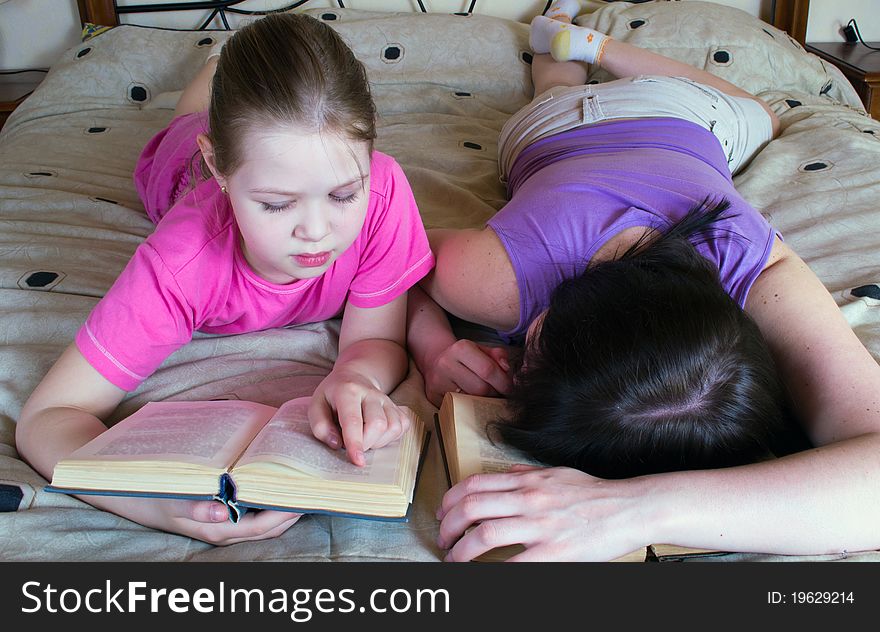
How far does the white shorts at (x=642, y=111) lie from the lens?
1499 mm

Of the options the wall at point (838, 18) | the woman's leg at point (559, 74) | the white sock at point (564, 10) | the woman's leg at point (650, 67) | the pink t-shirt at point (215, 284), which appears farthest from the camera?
the wall at point (838, 18)

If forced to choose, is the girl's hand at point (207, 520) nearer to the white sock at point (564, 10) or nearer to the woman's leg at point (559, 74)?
the woman's leg at point (559, 74)

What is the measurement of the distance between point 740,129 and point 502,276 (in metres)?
0.91

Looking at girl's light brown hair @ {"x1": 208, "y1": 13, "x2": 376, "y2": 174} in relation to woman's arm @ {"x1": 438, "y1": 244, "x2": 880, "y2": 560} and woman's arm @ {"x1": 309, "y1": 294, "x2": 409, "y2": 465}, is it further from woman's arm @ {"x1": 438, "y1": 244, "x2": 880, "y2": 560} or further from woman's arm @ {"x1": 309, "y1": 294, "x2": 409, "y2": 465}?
woman's arm @ {"x1": 438, "y1": 244, "x2": 880, "y2": 560}

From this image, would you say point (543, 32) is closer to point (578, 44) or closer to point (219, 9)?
point (578, 44)

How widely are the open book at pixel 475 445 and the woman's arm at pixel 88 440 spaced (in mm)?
186

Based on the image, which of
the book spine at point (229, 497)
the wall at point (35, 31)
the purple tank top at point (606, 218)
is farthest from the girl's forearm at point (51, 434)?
the wall at point (35, 31)

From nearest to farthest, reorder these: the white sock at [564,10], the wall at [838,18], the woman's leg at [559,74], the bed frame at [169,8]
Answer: the woman's leg at [559,74] → the white sock at [564,10] → the bed frame at [169,8] → the wall at [838,18]

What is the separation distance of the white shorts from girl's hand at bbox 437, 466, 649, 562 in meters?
0.92

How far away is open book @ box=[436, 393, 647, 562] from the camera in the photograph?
2.44 ft

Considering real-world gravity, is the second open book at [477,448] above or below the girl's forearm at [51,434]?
below

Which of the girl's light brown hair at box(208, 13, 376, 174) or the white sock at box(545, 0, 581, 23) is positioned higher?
the girl's light brown hair at box(208, 13, 376, 174)

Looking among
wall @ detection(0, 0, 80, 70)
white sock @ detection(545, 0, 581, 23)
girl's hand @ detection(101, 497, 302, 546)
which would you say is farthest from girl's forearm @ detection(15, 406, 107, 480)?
wall @ detection(0, 0, 80, 70)

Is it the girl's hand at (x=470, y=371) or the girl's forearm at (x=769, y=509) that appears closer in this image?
the girl's forearm at (x=769, y=509)
